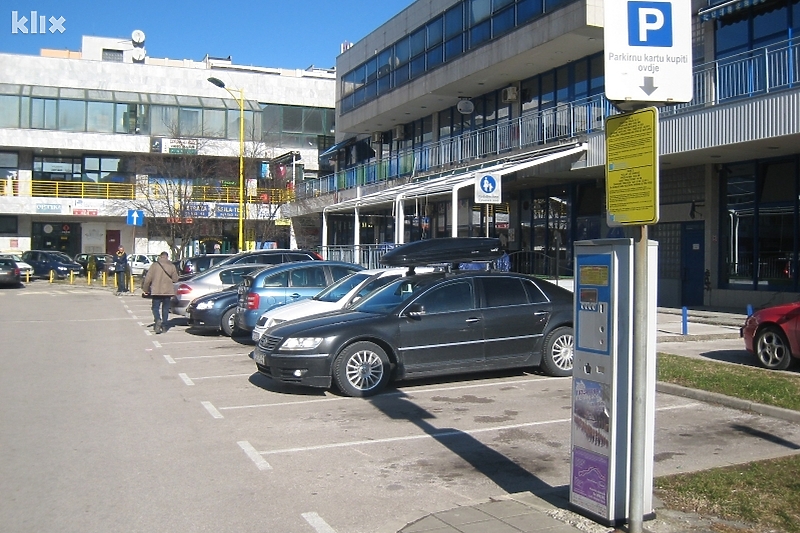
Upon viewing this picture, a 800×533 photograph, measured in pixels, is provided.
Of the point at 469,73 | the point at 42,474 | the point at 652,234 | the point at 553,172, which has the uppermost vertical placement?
the point at 469,73

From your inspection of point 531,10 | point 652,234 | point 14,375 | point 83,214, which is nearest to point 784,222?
point 652,234

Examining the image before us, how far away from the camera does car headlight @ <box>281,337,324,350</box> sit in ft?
33.7

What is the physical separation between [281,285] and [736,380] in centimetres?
895

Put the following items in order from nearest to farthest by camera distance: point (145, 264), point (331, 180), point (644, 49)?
1. point (644, 49)
2. point (331, 180)
3. point (145, 264)

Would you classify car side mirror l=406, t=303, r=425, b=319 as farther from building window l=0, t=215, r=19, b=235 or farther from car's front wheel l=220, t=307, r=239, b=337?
building window l=0, t=215, r=19, b=235

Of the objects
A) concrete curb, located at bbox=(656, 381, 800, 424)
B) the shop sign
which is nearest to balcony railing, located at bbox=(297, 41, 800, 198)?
concrete curb, located at bbox=(656, 381, 800, 424)

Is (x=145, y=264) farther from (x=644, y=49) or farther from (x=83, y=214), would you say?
(x=644, y=49)

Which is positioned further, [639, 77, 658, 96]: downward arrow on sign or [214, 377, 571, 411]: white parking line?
[214, 377, 571, 411]: white parking line

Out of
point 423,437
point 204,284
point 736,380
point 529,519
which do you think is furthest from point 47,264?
point 529,519

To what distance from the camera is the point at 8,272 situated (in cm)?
3584

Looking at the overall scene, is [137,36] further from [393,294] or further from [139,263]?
[393,294]

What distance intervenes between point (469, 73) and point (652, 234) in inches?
307

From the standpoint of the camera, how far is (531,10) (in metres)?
22.4

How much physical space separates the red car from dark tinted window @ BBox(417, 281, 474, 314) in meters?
4.40
